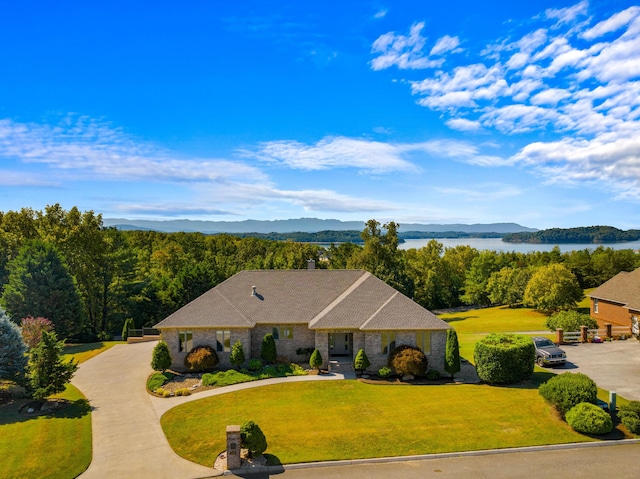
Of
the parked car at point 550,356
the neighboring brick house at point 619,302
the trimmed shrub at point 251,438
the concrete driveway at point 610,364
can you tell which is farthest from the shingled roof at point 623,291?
the trimmed shrub at point 251,438

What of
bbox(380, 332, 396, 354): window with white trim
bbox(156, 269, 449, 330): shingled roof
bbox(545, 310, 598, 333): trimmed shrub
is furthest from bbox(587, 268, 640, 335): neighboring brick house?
bbox(380, 332, 396, 354): window with white trim

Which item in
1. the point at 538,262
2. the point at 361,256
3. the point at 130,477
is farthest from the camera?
the point at 538,262

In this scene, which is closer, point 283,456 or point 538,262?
point 283,456

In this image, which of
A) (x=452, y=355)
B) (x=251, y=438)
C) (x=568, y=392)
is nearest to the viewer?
(x=251, y=438)

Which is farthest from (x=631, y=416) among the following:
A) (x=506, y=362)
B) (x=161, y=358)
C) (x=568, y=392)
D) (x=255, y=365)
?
(x=161, y=358)

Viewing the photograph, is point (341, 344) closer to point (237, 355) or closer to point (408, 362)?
point (408, 362)

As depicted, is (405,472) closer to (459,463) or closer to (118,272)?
(459,463)

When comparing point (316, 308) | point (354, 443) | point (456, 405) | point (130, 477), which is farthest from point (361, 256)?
point (130, 477)
